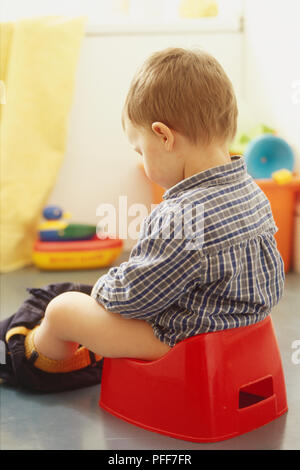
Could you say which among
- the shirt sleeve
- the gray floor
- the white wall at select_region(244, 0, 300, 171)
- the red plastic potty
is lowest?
the gray floor

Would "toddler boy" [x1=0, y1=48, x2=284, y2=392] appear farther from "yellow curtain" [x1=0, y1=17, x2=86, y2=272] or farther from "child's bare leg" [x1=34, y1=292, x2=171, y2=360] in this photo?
"yellow curtain" [x1=0, y1=17, x2=86, y2=272]

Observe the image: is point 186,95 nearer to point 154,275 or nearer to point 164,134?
point 164,134

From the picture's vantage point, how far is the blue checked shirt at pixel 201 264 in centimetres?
81

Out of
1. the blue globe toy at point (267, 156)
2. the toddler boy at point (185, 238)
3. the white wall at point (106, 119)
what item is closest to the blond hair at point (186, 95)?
the toddler boy at point (185, 238)

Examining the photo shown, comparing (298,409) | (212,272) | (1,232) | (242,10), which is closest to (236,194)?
(212,272)

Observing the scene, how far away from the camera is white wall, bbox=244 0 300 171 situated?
1.65m

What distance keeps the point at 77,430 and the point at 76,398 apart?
0.35 feet

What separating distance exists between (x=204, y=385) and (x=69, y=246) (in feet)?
3.22

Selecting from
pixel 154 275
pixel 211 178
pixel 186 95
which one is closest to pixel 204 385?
pixel 154 275

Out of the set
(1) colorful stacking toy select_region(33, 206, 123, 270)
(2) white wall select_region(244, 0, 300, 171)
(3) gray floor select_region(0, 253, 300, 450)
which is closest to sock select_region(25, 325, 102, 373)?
(3) gray floor select_region(0, 253, 300, 450)

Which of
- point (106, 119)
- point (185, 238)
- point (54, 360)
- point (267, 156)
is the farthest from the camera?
point (106, 119)

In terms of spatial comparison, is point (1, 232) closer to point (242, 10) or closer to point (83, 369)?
point (83, 369)

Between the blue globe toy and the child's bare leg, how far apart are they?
848 mm

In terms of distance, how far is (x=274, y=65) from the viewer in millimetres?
1758
